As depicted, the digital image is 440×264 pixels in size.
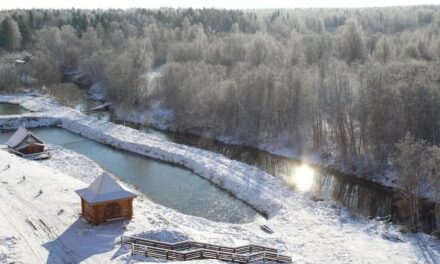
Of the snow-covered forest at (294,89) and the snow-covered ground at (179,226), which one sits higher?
the snow-covered forest at (294,89)

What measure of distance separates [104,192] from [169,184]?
493 inches

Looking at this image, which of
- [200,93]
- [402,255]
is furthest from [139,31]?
[402,255]

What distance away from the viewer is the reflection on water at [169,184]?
36438 mm

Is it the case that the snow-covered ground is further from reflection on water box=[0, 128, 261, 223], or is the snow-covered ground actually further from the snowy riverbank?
the snowy riverbank

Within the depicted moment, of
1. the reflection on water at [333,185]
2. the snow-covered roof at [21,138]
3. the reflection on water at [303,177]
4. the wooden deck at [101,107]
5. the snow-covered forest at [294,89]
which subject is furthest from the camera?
the wooden deck at [101,107]

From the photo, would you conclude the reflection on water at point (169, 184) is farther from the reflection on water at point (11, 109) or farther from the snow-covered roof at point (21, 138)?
the reflection on water at point (11, 109)

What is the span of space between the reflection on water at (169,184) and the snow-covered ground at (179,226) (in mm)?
1354

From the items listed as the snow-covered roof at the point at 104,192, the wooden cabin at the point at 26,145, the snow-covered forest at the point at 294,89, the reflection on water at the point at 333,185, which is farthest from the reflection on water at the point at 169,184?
the snow-covered forest at the point at 294,89

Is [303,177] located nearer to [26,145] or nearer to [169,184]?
[169,184]

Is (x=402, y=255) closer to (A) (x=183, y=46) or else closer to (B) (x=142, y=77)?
(B) (x=142, y=77)

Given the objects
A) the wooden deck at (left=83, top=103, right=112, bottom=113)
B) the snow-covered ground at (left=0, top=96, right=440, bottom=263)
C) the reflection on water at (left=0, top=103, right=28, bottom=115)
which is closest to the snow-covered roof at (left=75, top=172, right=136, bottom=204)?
the snow-covered ground at (left=0, top=96, right=440, bottom=263)

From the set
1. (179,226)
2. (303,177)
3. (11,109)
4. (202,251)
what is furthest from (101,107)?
(202,251)

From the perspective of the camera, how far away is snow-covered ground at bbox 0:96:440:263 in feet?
87.2

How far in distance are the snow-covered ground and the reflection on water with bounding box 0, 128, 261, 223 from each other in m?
1.35
